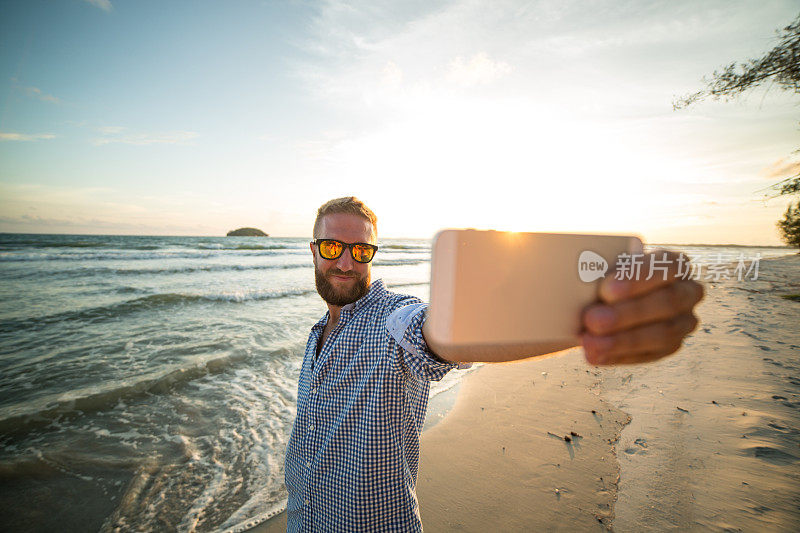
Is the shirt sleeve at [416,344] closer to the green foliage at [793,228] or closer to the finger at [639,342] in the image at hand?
the finger at [639,342]

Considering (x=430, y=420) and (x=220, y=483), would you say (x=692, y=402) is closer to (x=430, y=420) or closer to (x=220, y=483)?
(x=430, y=420)

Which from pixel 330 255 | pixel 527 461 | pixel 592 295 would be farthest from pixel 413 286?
pixel 592 295

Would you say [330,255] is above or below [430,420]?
above

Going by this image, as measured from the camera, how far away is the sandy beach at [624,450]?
2426mm

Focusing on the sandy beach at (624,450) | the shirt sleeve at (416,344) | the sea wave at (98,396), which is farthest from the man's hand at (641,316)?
the sea wave at (98,396)

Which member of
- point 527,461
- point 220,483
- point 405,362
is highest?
point 405,362

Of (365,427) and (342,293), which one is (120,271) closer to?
(342,293)

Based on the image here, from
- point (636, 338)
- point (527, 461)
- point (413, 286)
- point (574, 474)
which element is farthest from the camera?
point (413, 286)

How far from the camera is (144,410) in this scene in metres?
4.21

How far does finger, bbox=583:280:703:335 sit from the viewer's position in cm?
81

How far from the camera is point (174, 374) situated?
5.06 metres

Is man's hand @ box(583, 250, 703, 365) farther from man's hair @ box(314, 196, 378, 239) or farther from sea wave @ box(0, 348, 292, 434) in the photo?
sea wave @ box(0, 348, 292, 434)

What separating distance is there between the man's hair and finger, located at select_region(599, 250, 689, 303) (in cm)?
173

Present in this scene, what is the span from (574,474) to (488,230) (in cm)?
314
